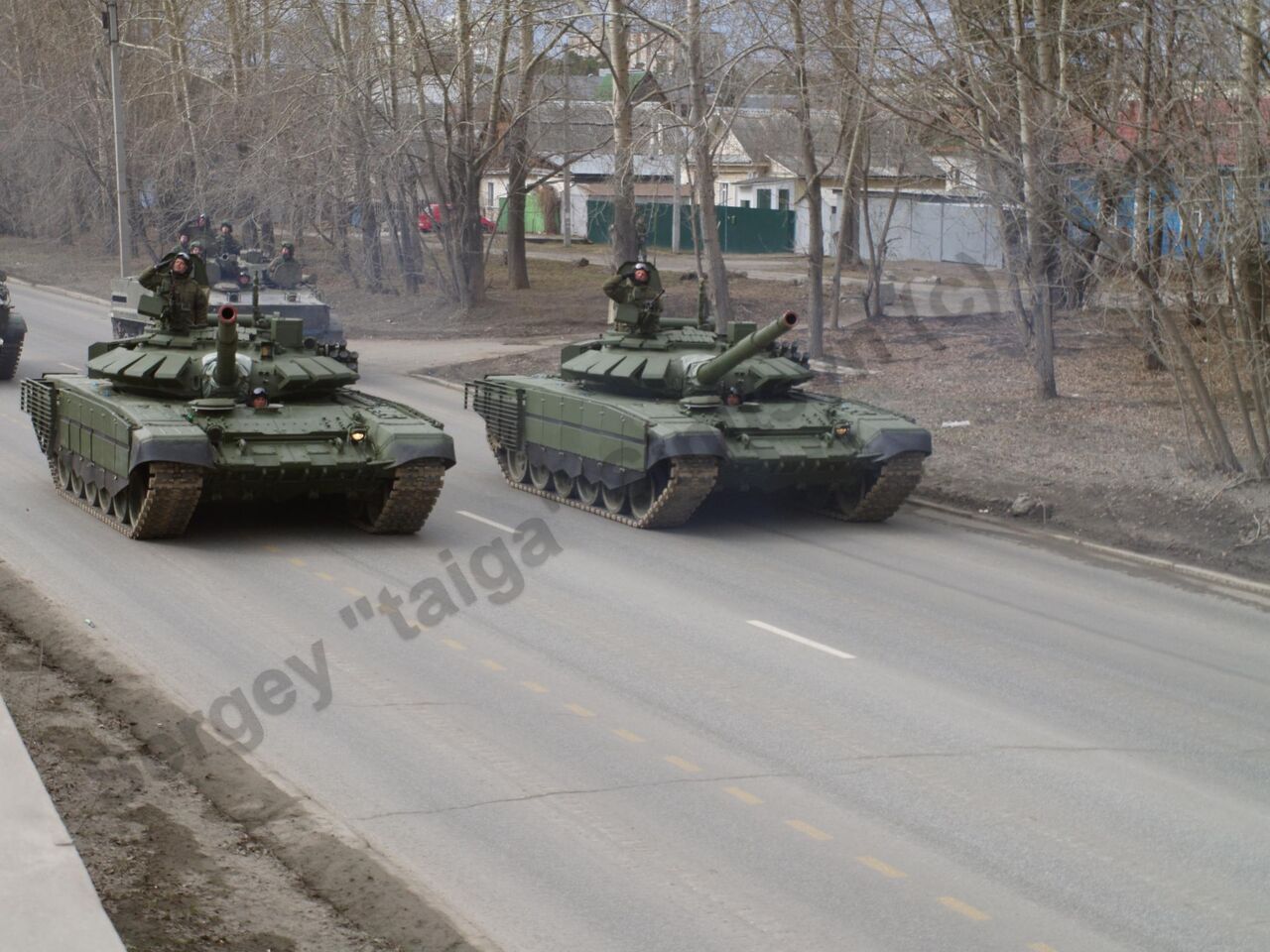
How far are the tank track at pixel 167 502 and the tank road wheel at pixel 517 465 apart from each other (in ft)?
14.9

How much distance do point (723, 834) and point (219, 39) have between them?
37.8 m

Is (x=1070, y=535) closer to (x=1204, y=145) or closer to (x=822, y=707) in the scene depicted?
(x=1204, y=145)

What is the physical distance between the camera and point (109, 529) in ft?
49.3

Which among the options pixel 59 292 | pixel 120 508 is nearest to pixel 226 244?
pixel 120 508

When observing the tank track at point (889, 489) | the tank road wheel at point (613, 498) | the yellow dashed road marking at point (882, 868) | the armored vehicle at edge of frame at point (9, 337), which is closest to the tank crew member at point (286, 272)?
the armored vehicle at edge of frame at point (9, 337)

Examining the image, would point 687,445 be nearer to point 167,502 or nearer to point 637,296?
point 637,296

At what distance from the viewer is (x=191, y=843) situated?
7.71 meters

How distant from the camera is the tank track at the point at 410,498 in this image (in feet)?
47.7

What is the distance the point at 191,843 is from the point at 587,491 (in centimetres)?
974

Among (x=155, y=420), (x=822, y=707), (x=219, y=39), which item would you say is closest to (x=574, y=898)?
(x=822, y=707)

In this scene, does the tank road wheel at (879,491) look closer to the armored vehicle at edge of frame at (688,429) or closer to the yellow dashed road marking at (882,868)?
the armored vehicle at edge of frame at (688,429)

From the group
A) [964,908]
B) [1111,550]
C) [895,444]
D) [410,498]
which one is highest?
[895,444]

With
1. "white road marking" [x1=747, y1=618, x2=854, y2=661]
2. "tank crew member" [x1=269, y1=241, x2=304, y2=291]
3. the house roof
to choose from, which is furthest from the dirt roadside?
"tank crew member" [x1=269, y1=241, x2=304, y2=291]

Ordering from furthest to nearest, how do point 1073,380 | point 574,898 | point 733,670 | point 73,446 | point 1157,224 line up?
point 1073,380 < point 1157,224 < point 73,446 < point 733,670 < point 574,898
